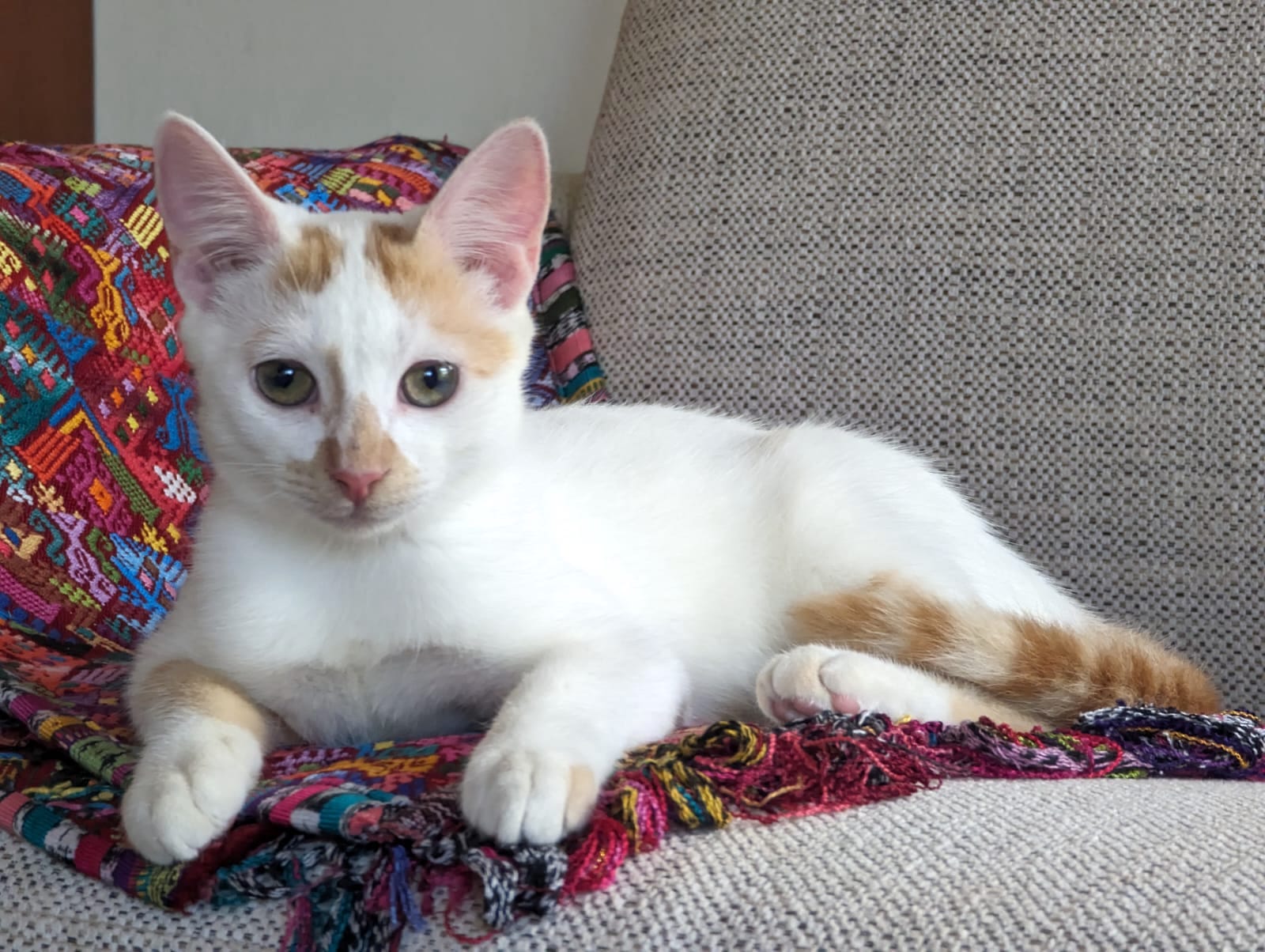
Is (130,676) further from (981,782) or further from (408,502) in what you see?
(981,782)

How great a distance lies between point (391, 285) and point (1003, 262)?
40.9 inches

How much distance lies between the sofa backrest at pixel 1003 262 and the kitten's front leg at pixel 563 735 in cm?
78

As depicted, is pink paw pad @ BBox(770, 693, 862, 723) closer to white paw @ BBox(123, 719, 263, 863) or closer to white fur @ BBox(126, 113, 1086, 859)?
white fur @ BBox(126, 113, 1086, 859)

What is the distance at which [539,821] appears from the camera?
79 cm

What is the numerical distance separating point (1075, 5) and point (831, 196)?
0.46m

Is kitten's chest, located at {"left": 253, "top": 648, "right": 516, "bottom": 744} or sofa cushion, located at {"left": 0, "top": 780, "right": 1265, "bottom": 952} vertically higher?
sofa cushion, located at {"left": 0, "top": 780, "right": 1265, "bottom": 952}

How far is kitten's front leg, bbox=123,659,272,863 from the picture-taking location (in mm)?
853

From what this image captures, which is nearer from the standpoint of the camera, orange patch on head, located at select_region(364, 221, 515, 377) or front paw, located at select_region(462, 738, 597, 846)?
front paw, located at select_region(462, 738, 597, 846)

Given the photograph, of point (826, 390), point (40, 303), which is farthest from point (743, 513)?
point (40, 303)

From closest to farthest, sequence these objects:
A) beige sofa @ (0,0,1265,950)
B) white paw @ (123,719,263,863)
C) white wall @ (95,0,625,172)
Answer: white paw @ (123,719,263,863), beige sofa @ (0,0,1265,950), white wall @ (95,0,625,172)

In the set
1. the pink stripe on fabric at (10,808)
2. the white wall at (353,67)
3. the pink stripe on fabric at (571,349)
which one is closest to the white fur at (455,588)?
the pink stripe on fabric at (10,808)

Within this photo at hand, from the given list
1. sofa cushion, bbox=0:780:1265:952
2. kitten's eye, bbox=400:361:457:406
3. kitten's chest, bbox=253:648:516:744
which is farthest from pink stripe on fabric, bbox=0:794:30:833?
kitten's eye, bbox=400:361:457:406

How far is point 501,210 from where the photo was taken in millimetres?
1163

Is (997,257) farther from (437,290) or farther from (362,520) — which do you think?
(362,520)
